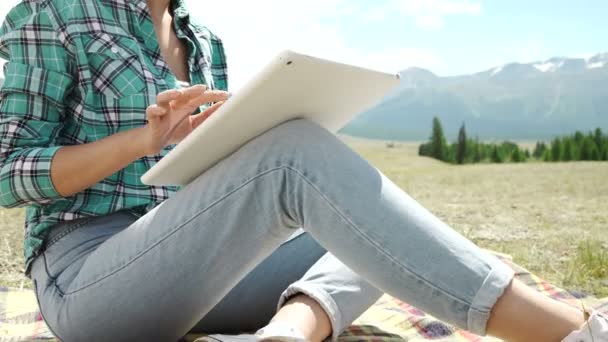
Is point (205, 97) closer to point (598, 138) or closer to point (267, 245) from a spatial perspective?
point (267, 245)

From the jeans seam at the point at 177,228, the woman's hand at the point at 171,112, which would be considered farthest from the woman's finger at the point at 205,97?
the jeans seam at the point at 177,228

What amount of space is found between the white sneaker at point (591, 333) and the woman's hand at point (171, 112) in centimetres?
84

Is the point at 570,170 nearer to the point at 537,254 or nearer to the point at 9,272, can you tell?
the point at 537,254

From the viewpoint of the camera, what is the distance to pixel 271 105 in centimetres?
121

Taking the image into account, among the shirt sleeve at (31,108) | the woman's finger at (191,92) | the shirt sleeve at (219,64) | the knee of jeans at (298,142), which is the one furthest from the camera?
the shirt sleeve at (219,64)

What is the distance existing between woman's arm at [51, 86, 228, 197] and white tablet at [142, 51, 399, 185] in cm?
11

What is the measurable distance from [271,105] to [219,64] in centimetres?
85

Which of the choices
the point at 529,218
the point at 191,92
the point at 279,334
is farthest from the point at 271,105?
the point at 529,218

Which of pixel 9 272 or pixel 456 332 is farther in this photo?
pixel 9 272

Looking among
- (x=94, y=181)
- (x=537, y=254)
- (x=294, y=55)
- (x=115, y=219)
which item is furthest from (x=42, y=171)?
(x=537, y=254)

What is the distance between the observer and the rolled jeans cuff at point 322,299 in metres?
1.51

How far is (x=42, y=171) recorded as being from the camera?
1.42m

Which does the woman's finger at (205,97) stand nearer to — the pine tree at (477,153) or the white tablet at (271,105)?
the white tablet at (271,105)

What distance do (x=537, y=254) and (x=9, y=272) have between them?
8.35ft
